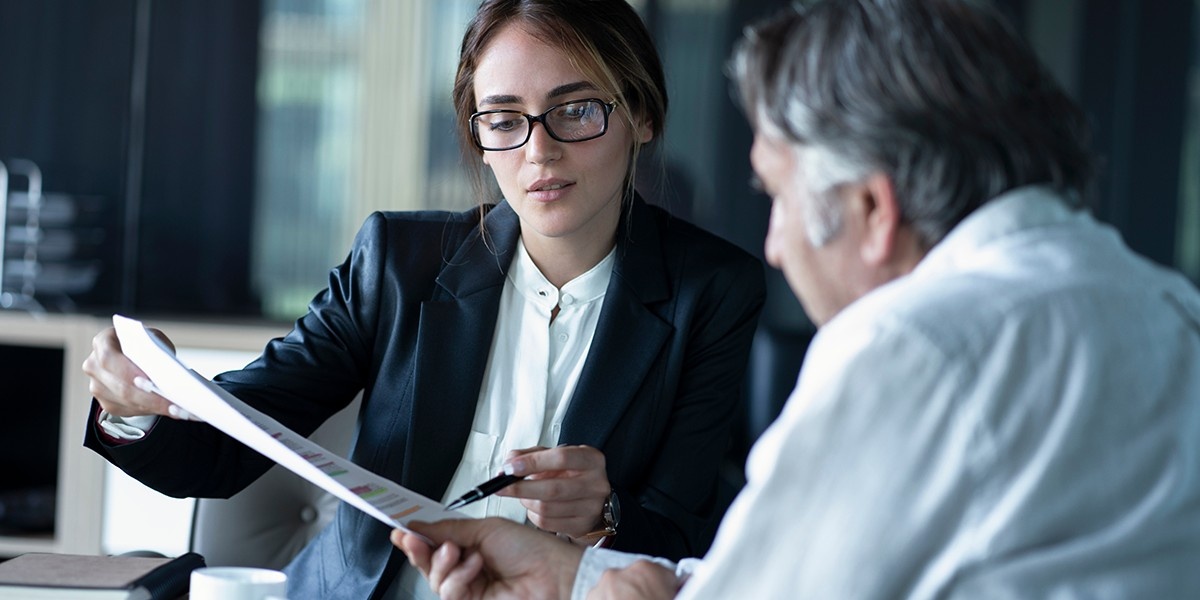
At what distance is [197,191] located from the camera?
4.09m

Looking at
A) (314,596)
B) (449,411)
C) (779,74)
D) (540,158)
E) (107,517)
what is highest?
(779,74)

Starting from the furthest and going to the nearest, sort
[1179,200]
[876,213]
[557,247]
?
[1179,200]
[557,247]
[876,213]

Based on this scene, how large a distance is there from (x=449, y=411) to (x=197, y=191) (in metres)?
2.83

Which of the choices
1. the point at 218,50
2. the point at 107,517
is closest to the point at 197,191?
the point at 218,50

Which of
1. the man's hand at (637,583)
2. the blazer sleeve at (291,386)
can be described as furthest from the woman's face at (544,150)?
the man's hand at (637,583)

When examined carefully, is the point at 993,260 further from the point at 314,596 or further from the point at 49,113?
the point at 49,113

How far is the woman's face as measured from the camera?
5.12 feet

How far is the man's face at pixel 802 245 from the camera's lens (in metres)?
0.89

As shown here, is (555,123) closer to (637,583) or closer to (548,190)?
(548,190)

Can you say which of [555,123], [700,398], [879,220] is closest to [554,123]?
[555,123]

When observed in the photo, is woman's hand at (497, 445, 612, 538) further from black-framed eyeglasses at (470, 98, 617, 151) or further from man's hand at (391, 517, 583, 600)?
black-framed eyeglasses at (470, 98, 617, 151)

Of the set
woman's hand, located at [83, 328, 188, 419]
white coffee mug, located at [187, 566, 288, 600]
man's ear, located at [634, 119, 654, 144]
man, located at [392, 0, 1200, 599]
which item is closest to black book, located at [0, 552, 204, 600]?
white coffee mug, located at [187, 566, 288, 600]

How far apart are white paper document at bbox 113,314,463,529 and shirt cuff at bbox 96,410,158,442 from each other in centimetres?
15

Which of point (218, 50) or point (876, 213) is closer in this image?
point (876, 213)
